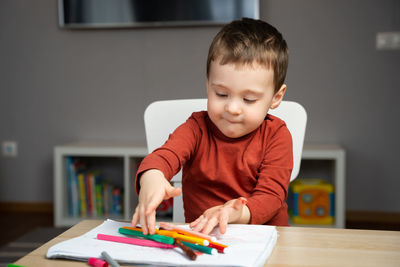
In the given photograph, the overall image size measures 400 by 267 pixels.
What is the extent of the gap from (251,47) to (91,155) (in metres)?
1.95

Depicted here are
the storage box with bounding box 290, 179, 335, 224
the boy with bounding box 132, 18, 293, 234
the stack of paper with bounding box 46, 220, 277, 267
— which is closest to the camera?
the stack of paper with bounding box 46, 220, 277, 267

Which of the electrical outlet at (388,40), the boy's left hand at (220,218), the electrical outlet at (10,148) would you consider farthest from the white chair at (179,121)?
the electrical outlet at (10,148)

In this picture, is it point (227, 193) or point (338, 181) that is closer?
point (227, 193)

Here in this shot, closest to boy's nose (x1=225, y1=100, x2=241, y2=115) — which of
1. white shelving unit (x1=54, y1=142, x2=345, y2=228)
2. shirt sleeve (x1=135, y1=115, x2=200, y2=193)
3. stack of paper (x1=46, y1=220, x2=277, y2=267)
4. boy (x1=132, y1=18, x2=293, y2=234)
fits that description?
boy (x1=132, y1=18, x2=293, y2=234)

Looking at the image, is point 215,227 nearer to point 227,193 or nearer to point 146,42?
point 227,193

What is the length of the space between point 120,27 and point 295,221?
67.2 inches

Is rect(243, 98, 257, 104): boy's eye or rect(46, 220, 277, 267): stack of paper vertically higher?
rect(243, 98, 257, 104): boy's eye

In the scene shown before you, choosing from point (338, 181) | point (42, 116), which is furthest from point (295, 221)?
point (42, 116)

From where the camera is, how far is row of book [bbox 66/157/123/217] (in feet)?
8.71

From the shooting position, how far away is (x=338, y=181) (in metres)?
2.34

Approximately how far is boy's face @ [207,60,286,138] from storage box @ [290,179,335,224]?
68.9 inches

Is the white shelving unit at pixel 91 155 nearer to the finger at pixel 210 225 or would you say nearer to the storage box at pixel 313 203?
the storage box at pixel 313 203

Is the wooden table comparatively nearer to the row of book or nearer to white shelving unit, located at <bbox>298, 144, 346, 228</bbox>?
white shelving unit, located at <bbox>298, 144, 346, 228</bbox>

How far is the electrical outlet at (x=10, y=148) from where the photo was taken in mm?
2963
